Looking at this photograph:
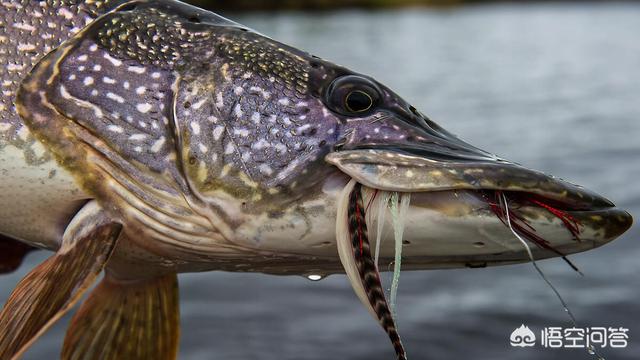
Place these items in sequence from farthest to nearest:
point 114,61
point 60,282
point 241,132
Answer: point 114,61 < point 241,132 < point 60,282

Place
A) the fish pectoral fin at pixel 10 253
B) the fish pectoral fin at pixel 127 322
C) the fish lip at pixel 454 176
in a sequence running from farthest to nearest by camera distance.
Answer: the fish pectoral fin at pixel 10 253 → the fish pectoral fin at pixel 127 322 → the fish lip at pixel 454 176

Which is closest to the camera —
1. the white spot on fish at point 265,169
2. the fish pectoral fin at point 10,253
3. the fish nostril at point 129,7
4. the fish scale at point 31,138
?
the white spot on fish at point 265,169

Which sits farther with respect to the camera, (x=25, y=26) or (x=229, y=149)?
(x=25, y=26)

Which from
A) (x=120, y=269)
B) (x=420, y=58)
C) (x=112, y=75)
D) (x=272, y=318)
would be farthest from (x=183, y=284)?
(x=420, y=58)

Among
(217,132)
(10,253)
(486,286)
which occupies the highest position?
(217,132)

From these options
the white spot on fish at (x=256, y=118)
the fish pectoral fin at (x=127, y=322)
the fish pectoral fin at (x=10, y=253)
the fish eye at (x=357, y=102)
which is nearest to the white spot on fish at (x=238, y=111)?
the white spot on fish at (x=256, y=118)

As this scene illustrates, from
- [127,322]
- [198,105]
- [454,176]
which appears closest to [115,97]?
[198,105]

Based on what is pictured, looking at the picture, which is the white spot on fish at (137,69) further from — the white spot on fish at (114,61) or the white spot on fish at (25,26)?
the white spot on fish at (25,26)

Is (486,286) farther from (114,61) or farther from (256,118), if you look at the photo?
(114,61)
